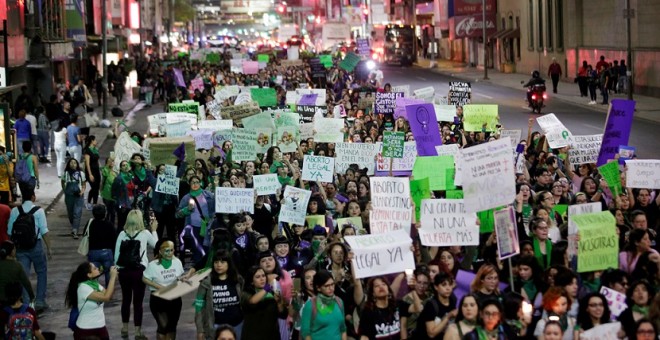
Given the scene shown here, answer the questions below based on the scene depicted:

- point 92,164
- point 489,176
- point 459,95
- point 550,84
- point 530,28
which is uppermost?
point 530,28

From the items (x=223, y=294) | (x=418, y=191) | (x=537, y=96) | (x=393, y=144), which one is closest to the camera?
(x=223, y=294)

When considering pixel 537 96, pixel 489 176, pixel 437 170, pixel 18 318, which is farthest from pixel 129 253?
pixel 537 96

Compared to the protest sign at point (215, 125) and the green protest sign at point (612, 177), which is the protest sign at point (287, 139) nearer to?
the protest sign at point (215, 125)

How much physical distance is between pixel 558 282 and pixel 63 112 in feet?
71.7

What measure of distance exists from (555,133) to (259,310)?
29.5ft

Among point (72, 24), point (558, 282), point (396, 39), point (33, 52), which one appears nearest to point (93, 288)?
point (558, 282)

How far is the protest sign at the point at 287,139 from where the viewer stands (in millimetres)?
21781

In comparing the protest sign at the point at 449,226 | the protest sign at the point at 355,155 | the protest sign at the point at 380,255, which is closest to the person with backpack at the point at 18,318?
the protest sign at the point at 380,255

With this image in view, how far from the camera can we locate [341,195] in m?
17.2

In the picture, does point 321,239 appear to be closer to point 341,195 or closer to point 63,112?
point 341,195

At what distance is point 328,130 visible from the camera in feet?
75.5

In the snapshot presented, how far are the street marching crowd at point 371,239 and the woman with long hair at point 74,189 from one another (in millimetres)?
26

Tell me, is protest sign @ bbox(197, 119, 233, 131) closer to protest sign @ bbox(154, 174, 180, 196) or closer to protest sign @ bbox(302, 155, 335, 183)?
protest sign @ bbox(154, 174, 180, 196)

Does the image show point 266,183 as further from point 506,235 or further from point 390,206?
point 506,235
